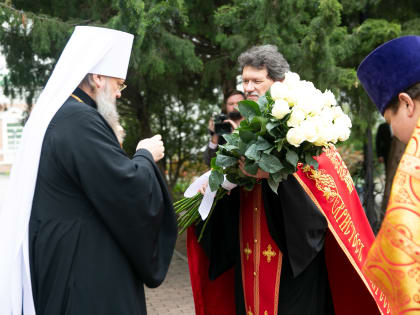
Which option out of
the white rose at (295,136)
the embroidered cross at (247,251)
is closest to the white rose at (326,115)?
→ the white rose at (295,136)

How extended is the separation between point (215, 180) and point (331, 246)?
825 mm

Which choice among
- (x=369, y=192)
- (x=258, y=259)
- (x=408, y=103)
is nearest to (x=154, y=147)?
(x=258, y=259)

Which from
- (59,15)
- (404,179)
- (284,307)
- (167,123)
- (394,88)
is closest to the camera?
(404,179)

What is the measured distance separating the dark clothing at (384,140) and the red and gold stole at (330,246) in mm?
6024

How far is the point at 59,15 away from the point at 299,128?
4.42 metres

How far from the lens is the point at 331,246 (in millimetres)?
3037

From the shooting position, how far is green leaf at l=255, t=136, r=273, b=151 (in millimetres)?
2514

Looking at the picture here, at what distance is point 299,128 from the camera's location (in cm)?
240

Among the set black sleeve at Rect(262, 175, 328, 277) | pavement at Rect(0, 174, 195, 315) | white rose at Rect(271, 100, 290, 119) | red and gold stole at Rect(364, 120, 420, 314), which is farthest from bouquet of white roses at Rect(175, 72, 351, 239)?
pavement at Rect(0, 174, 195, 315)

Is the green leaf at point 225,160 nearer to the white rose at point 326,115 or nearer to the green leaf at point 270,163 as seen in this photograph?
the green leaf at point 270,163

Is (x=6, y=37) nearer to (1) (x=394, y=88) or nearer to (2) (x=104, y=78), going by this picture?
(2) (x=104, y=78)

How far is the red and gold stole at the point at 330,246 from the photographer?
2938 millimetres

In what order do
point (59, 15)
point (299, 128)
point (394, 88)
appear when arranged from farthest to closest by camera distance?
point (59, 15)
point (299, 128)
point (394, 88)

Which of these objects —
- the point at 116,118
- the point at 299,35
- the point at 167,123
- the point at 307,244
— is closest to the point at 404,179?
the point at 307,244
